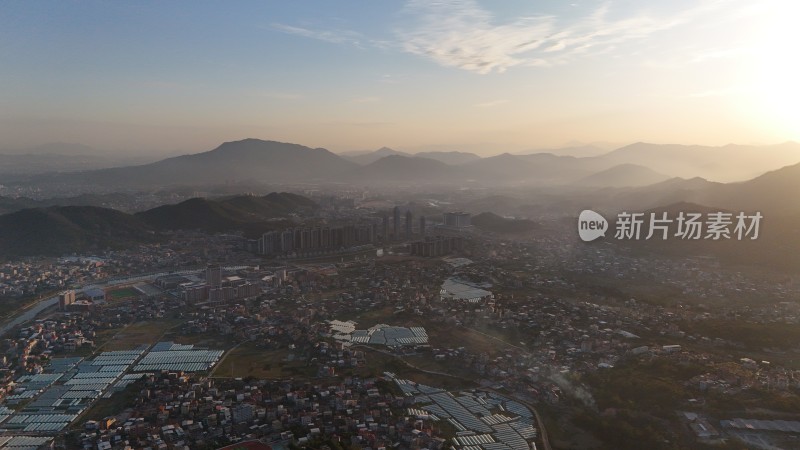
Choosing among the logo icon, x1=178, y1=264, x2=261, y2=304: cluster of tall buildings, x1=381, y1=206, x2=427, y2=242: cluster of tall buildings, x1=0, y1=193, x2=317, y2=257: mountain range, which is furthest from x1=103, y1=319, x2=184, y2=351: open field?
the logo icon

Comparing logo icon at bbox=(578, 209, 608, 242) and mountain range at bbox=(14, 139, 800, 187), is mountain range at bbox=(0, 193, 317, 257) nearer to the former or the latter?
logo icon at bbox=(578, 209, 608, 242)

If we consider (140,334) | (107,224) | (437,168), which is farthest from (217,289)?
(437,168)

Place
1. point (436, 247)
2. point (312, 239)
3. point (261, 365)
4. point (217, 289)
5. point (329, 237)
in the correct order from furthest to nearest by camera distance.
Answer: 1. point (329, 237)
2. point (312, 239)
3. point (436, 247)
4. point (217, 289)
5. point (261, 365)

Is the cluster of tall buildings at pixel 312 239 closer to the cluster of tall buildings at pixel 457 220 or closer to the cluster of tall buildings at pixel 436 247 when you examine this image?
the cluster of tall buildings at pixel 436 247

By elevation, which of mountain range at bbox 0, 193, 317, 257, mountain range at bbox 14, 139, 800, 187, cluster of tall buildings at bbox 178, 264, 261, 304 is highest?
mountain range at bbox 14, 139, 800, 187

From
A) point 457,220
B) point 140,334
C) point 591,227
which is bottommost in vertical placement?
point 140,334

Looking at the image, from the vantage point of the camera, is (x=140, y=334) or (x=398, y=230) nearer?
(x=140, y=334)

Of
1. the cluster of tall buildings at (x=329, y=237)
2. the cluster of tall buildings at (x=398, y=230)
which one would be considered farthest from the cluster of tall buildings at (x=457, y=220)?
the cluster of tall buildings at (x=398, y=230)

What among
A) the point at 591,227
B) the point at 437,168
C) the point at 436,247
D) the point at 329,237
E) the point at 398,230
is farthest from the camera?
the point at 437,168

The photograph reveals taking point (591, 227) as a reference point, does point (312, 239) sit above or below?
below

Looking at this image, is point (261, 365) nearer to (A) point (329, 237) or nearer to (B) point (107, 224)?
(A) point (329, 237)
